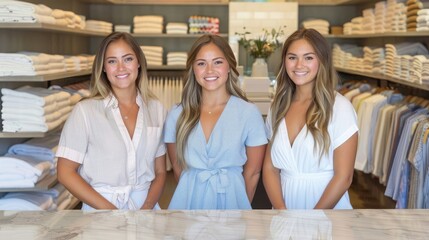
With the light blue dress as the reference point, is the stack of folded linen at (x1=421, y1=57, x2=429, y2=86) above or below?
above

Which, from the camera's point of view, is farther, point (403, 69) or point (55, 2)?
point (55, 2)

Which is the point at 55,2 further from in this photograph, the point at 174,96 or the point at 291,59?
the point at 291,59

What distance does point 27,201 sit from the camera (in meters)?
4.33

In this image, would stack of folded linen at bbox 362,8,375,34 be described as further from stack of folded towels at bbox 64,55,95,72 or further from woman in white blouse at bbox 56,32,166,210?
woman in white blouse at bbox 56,32,166,210

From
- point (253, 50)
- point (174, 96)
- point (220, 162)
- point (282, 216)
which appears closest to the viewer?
point (282, 216)

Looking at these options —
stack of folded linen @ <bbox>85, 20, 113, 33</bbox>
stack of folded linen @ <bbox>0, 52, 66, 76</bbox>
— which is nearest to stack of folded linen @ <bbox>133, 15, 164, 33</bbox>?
stack of folded linen @ <bbox>85, 20, 113, 33</bbox>

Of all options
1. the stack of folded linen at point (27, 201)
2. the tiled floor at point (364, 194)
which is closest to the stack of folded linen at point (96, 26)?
the tiled floor at point (364, 194)

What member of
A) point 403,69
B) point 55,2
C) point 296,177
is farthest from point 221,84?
point 55,2

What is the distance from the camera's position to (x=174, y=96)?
8.30 meters

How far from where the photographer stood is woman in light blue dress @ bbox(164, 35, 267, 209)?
9.35 ft

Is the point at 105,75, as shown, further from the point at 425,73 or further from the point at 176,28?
the point at 176,28

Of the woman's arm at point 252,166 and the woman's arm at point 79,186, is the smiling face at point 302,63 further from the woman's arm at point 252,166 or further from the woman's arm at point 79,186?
the woman's arm at point 79,186

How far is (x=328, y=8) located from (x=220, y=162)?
629 centimetres

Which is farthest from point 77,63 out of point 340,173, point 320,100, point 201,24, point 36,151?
point 340,173
